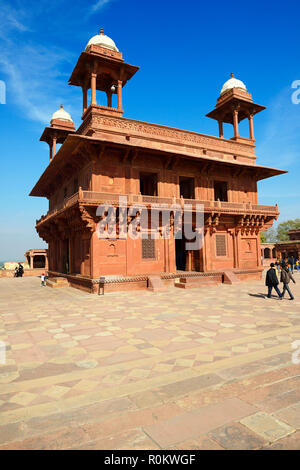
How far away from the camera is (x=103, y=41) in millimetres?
16219

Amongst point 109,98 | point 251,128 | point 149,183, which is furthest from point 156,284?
point 251,128

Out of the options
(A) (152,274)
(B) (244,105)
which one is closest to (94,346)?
(A) (152,274)

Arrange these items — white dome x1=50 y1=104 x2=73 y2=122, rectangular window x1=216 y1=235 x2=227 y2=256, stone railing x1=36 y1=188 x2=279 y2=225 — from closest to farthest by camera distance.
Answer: stone railing x1=36 y1=188 x2=279 y2=225, rectangular window x1=216 y1=235 x2=227 y2=256, white dome x1=50 y1=104 x2=73 y2=122

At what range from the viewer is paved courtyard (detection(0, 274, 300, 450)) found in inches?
99.4

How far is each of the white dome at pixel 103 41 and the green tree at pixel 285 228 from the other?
55498 mm

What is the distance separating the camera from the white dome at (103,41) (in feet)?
52.9

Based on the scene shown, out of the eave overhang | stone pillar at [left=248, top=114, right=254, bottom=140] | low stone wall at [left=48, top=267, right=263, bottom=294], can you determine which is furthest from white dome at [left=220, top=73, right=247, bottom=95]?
low stone wall at [left=48, top=267, right=263, bottom=294]

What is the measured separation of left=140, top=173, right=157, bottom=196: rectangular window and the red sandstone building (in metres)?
0.06

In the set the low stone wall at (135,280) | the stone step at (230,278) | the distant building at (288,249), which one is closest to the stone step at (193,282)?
the low stone wall at (135,280)

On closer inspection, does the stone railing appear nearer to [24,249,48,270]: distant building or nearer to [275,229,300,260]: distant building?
[275,229,300,260]: distant building

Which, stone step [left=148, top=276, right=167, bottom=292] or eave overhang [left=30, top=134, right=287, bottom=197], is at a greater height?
eave overhang [left=30, top=134, right=287, bottom=197]

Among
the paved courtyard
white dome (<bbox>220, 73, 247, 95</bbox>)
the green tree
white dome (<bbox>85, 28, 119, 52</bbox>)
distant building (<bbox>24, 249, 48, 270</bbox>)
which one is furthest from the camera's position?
the green tree

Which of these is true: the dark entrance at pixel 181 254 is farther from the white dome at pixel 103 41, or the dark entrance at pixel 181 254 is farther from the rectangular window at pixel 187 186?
the white dome at pixel 103 41

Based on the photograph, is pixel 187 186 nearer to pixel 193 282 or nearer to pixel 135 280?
pixel 193 282
